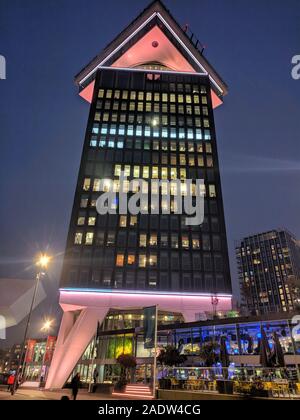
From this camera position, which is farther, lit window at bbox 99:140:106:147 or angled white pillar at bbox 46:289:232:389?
lit window at bbox 99:140:106:147

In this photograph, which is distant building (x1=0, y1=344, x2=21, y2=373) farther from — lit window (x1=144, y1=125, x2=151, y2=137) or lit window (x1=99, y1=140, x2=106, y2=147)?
lit window (x1=144, y1=125, x2=151, y2=137)

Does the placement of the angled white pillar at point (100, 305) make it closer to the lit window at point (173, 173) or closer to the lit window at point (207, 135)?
the lit window at point (173, 173)

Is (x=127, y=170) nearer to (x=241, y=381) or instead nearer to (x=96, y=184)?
(x=96, y=184)

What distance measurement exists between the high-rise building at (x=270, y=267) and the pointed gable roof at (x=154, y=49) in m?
87.2

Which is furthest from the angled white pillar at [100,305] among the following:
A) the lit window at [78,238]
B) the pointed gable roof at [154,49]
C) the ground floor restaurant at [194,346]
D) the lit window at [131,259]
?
the pointed gable roof at [154,49]

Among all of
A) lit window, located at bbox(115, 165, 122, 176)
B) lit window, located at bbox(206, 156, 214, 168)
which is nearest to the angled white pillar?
lit window, located at bbox(115, 165, 122, 176)

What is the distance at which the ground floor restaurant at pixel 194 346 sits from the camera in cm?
2088

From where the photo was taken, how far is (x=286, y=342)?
103ft

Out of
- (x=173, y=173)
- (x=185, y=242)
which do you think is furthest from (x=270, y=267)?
(x=185, y=242)

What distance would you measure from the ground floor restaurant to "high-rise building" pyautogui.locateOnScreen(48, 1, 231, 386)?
12.8 feet

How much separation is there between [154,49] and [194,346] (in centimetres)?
7910

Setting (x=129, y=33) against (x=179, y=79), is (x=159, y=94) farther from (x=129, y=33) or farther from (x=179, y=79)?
(x=129, y=33)

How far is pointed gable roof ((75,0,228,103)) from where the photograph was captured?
80.3m
